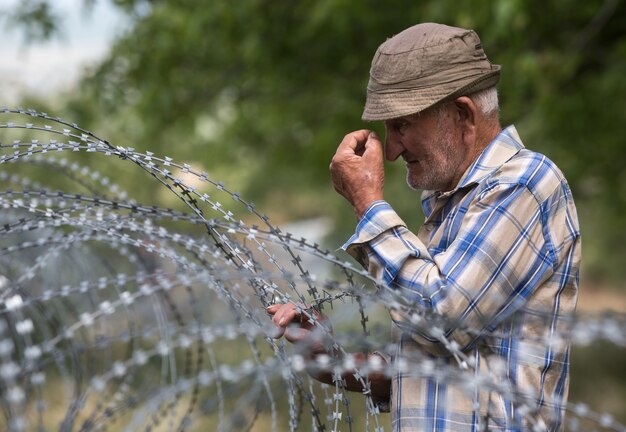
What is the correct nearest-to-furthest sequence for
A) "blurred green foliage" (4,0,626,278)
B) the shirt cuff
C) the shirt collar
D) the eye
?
the shirt cuff → the shirt collar → the eye → "blurred green foliage" (4,0,626,278)

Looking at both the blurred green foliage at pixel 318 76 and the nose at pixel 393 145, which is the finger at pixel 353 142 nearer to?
the nose at pixel 393 145

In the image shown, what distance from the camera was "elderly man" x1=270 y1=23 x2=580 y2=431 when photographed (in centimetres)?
227

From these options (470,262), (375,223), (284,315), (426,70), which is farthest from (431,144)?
(284,315)

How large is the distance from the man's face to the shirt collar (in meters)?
0.04

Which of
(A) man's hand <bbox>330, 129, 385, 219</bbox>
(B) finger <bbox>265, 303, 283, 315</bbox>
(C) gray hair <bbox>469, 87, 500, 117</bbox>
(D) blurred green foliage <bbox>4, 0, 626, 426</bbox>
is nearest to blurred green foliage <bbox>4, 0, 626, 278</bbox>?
(D) blurred green foliage <bbox>4, 0, 626, 426</bbox>

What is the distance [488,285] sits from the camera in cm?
226

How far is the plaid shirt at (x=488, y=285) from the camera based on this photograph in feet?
7.39

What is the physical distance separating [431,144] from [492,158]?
17cm

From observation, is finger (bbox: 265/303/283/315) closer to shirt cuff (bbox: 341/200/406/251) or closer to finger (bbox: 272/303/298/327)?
finger (bbox: 272/303/298/327)

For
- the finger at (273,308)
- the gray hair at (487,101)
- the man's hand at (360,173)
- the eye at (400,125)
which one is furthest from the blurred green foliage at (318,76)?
the finger at (273,308)

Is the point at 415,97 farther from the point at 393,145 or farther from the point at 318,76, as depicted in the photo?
the point at 318,76

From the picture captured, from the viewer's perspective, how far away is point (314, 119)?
916 centimetres

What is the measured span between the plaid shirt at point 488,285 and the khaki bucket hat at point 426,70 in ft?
0.63

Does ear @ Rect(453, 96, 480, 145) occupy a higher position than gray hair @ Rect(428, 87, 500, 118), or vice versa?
gray hair @ Rect(428, 87, 500, 118)
